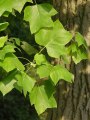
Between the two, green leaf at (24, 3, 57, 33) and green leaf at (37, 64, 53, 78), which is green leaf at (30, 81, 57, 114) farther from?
green leaf at (24, 3, 57, 33)

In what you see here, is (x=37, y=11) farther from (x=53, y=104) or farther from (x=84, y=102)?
(x=84, y=102)

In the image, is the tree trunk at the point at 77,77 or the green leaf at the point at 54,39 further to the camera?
the tree trunk at the point at 77,77

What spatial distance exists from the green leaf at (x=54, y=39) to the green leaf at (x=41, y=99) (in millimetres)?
206

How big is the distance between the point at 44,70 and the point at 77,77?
883mm

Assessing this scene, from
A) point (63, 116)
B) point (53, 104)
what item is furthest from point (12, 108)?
point (53, 104)

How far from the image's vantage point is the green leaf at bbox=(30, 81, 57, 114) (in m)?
1.85

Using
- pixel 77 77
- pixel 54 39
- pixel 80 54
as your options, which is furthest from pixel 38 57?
pixel 77 77

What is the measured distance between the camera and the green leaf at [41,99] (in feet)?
6.08

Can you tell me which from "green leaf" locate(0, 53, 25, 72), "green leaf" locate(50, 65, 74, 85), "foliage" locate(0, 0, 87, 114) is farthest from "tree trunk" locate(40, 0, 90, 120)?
"green leaf" locate(0, 53, 25, 72)

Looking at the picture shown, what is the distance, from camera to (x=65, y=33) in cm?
187

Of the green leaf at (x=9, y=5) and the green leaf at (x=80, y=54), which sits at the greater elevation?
the green leaf at (x=9, y=5)

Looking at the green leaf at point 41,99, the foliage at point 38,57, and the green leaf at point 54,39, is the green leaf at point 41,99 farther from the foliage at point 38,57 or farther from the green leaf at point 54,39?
the green leaf at point 54,39

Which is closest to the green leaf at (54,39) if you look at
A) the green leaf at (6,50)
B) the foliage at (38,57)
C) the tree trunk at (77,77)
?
the foliage at (38,57)

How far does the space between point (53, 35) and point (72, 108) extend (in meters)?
0.95
